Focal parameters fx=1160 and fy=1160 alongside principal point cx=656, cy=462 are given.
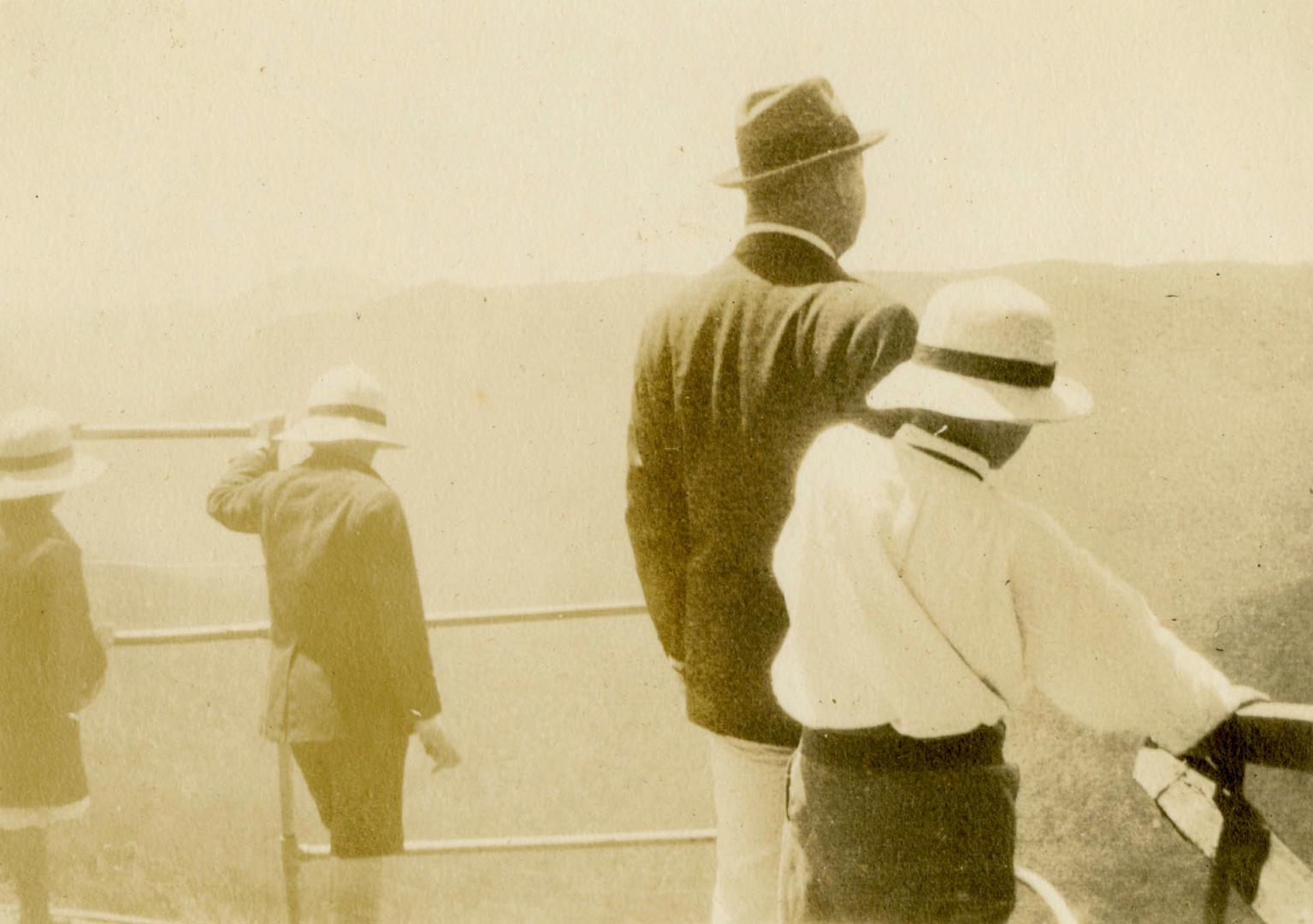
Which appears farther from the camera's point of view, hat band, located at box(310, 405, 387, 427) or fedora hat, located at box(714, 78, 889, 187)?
hat band, located at box(310, 405, 387, 427)

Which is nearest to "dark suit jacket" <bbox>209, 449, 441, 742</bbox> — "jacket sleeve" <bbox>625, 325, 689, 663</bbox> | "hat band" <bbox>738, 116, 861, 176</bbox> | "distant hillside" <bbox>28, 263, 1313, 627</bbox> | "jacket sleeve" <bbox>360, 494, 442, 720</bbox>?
"jacket sleeve" <bbox>360, 494, 442, 720</bbox>

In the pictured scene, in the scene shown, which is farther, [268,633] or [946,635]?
[268,633]

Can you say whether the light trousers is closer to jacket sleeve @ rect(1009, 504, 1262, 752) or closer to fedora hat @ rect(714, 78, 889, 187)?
jacket sleeve @ rect(1009, 504, 1262, 752)

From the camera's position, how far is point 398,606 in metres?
2.62

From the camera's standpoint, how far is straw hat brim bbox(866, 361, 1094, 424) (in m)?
1.34

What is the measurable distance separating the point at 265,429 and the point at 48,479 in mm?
531

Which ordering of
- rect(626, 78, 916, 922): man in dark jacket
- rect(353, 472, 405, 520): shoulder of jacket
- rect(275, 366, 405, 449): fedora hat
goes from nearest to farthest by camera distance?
rect(626, 78, 916, 922): man in dark jacket, rect(353, 472, 405, 520): shoulder of jacket, rect(275, 366, 405, 449): fedora hat

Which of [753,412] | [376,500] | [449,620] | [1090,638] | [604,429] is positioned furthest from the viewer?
[604,429]

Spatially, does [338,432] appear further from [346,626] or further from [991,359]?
[991,359]

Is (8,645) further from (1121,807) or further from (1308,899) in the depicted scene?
(1121,807)

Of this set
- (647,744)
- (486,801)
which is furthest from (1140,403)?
(486,801)

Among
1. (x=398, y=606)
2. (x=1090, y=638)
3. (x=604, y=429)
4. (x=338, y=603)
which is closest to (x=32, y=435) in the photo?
(x=338, y=603)

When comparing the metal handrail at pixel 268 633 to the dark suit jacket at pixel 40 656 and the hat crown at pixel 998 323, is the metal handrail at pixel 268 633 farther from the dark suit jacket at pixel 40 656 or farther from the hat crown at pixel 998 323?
the hat crown at pixel 998 323

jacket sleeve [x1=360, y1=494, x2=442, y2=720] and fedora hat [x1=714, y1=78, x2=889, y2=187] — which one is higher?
fedora hat [x1=714, y1=78, x2=889, y2=187]
